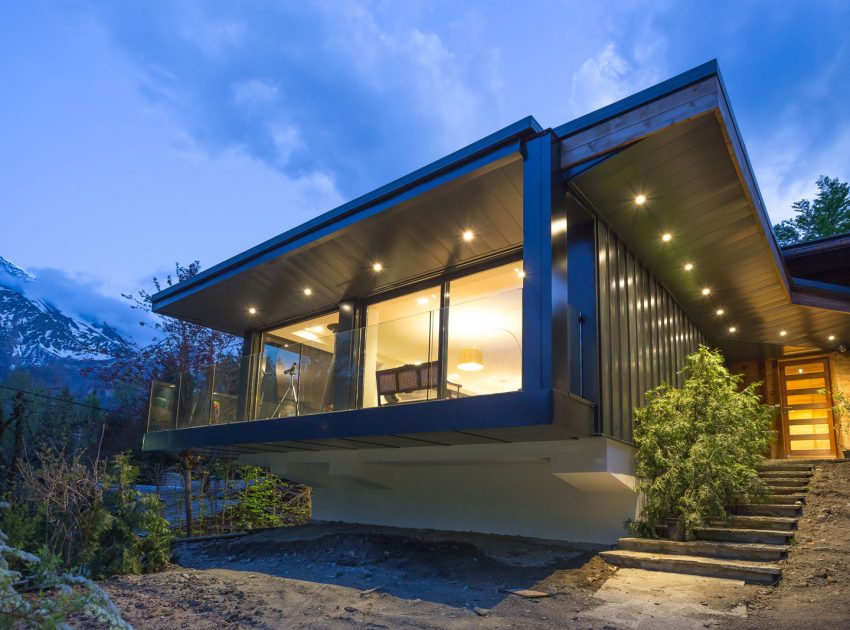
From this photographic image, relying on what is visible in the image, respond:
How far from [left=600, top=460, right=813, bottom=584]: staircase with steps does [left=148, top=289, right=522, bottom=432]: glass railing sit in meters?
2.25

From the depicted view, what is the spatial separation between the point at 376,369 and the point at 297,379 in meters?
1.39

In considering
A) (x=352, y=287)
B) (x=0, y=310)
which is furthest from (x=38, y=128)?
(x=352, y=287)

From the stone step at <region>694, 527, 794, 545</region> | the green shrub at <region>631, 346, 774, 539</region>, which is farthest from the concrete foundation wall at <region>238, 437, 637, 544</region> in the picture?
the stone step at <region>694, 527, 794, 545</region>

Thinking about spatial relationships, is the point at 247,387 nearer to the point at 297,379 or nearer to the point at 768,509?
the point at 297,379

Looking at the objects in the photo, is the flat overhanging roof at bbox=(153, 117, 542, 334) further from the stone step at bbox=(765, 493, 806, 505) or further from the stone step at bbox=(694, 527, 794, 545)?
the stone step at bbox=(765, 493, 806, 505)

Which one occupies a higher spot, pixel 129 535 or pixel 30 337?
pixel 30 337

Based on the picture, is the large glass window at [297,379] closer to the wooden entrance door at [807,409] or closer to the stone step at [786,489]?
the stone step at [786,489]

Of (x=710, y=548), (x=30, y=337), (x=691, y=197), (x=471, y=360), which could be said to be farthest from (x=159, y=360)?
(x=30, y=337)

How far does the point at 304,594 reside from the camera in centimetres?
607

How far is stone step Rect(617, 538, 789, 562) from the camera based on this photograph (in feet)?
18.8

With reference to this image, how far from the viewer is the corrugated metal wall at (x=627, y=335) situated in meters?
7.04

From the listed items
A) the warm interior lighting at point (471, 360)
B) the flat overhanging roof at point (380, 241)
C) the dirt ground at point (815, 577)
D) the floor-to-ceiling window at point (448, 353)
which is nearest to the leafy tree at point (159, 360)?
the flat overhanging roof at point (380, 241)

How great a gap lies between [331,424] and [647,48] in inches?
Answer: 7052

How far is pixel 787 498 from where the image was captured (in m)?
7.36
